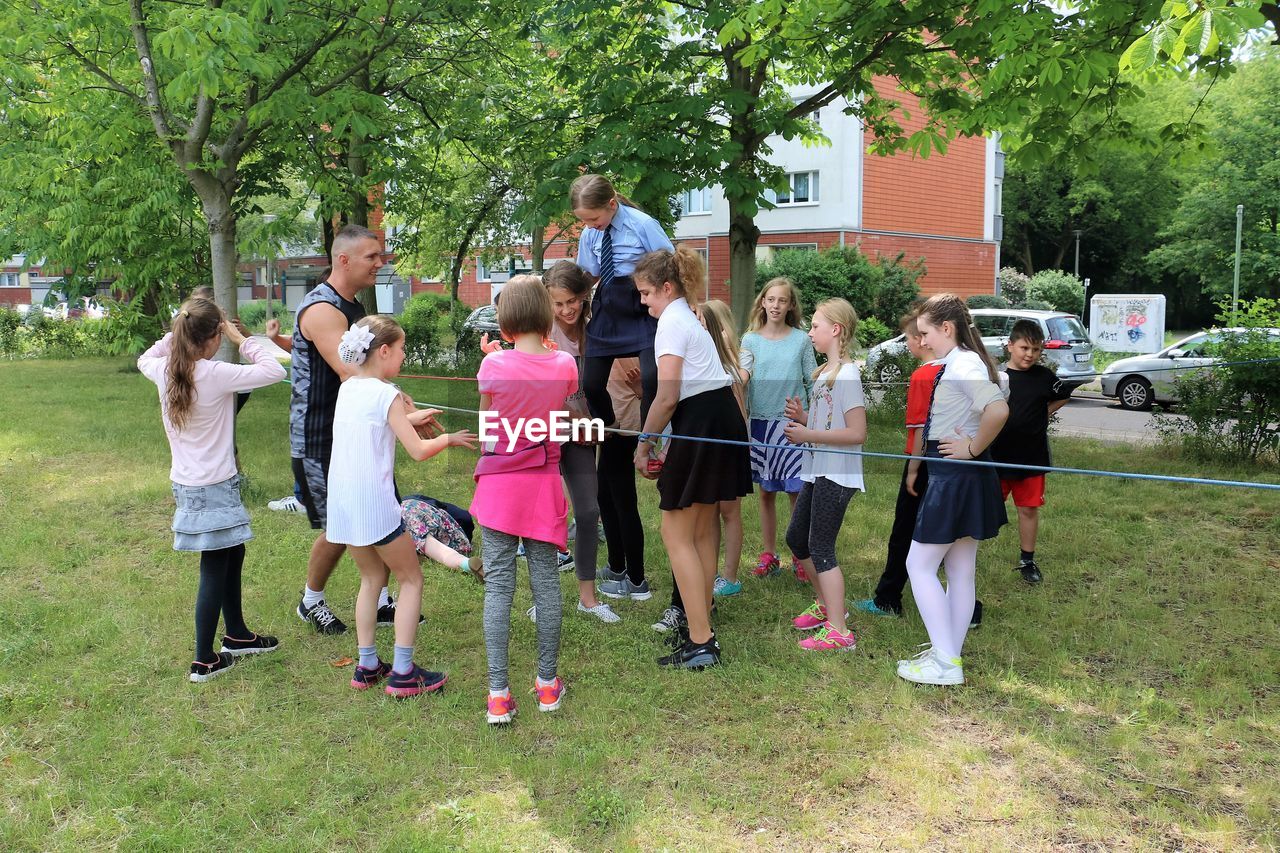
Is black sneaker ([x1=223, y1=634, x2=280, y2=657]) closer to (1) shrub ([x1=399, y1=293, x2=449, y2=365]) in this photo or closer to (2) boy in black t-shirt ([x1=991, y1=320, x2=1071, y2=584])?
(2) boy in black t-shirt ([x1=991, y1=320, x2=1071, y2=584])

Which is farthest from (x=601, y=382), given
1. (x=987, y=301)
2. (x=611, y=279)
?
(x=987, y=301)

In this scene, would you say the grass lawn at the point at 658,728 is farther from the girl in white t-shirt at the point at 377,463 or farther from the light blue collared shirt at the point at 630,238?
→ the light blue collared shirt at the point at 630,238

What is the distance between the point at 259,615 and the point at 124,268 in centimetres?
700

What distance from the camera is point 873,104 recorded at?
36.8ft

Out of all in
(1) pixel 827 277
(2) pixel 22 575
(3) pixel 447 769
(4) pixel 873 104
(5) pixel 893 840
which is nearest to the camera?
(5) pixel 893 840

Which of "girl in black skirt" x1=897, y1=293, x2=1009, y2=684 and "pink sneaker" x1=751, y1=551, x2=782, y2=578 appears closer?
"girl in black skirt" x1=897, y1=293, x2=1009, y2=684

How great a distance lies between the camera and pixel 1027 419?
17.4ft

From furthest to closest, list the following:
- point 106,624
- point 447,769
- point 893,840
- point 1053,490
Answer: point 1053,490
point 106,624
point 447,769
point 893,840

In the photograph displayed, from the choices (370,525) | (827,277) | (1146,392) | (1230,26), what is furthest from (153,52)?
(827,277)

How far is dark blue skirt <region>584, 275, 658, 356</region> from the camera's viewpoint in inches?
183

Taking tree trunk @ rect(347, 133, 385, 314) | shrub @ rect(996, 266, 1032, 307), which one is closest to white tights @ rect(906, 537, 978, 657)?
tree trunk @ rect(347, 133, 385, 314)

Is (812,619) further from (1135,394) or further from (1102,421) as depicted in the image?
(1135,394)

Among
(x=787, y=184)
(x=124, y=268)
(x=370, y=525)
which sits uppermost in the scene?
(x=787, y=184)

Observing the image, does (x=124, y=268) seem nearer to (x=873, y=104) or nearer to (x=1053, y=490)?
(x=873, y=104)
